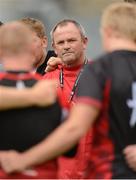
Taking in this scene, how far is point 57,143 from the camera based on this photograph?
2541 mm

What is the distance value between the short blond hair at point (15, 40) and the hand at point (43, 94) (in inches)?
7.9

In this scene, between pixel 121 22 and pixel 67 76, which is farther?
pixel 67 76

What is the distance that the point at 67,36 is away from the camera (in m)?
4.47

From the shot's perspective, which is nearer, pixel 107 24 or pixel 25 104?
pixel 25 104

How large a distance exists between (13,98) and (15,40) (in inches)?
11.8

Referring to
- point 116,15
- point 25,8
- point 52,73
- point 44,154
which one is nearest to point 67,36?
point 52,73

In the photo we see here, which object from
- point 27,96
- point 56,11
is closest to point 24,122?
point 27,96

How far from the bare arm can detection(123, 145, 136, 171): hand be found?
17.5 inches

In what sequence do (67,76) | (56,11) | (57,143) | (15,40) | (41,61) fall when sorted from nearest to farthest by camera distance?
1. (57,143)
2. (15,40)
3. (67,76)
4. (41,61)
5. (56,11)

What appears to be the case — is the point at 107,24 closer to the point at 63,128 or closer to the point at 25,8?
the point at 63,128

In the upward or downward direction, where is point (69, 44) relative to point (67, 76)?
upward

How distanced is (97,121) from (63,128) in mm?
195

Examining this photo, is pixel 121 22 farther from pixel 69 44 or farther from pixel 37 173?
pixel 69 44

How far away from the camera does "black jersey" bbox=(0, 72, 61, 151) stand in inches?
102
